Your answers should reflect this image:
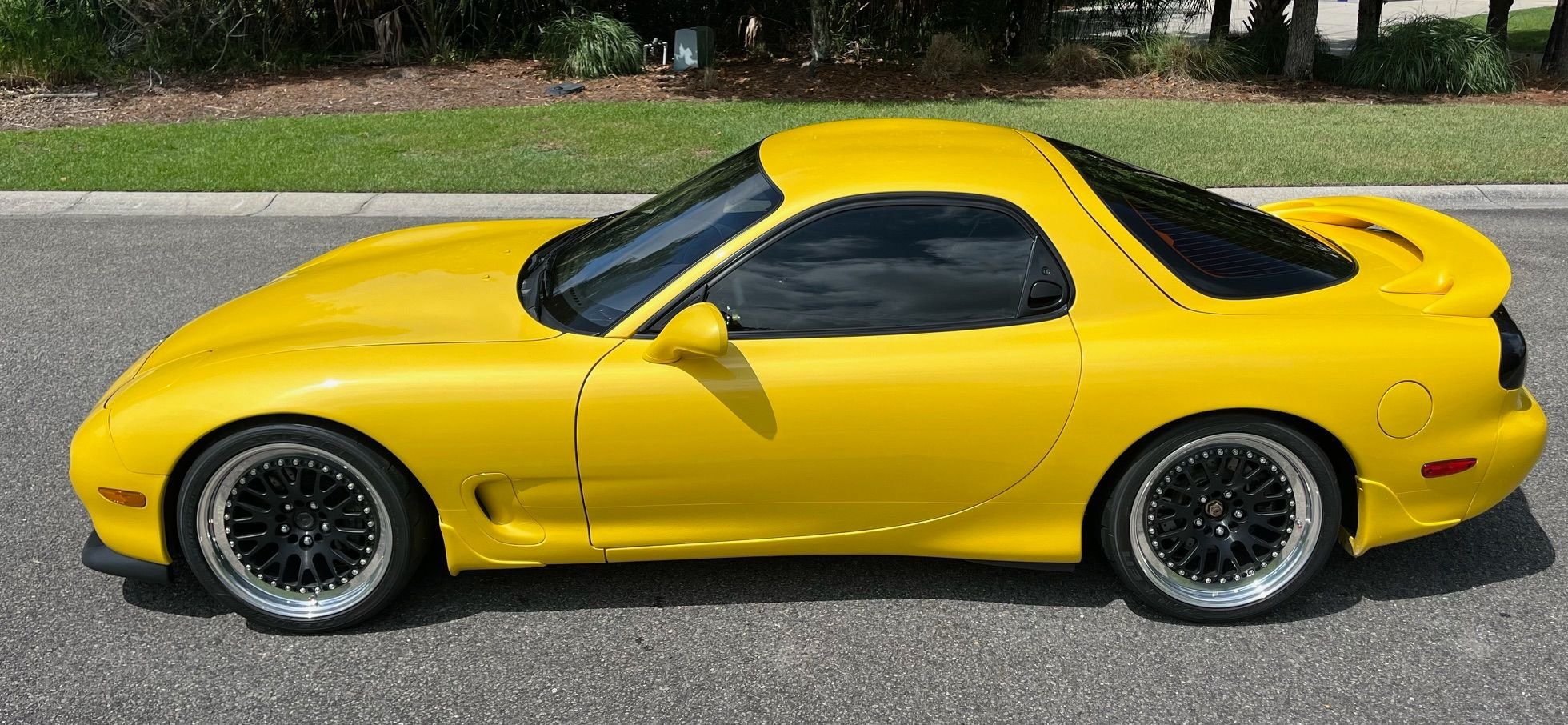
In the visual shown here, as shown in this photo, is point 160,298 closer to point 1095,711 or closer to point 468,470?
point 468,470

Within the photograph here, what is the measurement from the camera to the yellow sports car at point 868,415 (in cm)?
338

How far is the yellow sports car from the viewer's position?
3.38 metres

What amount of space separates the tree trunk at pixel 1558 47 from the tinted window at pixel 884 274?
1435 cm

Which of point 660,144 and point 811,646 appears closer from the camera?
point 811,646

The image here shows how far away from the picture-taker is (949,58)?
14.5 metres

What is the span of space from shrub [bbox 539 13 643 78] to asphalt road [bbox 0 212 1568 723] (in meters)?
10.6

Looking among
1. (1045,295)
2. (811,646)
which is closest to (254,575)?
(811,646)

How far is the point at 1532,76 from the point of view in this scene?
1457cm

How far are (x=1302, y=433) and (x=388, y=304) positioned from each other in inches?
111

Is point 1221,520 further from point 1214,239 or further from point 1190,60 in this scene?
point 1190,60

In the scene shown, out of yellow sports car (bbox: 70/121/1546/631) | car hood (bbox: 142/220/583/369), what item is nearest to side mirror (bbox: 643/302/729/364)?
yellow sports car (bbox: 70/121/1546/631)

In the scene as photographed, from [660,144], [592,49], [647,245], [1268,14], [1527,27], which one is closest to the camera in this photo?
[647,245]

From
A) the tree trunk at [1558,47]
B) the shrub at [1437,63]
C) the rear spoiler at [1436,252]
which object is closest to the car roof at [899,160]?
the rear spoiler at [1436,252]

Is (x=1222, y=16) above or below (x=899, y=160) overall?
above
